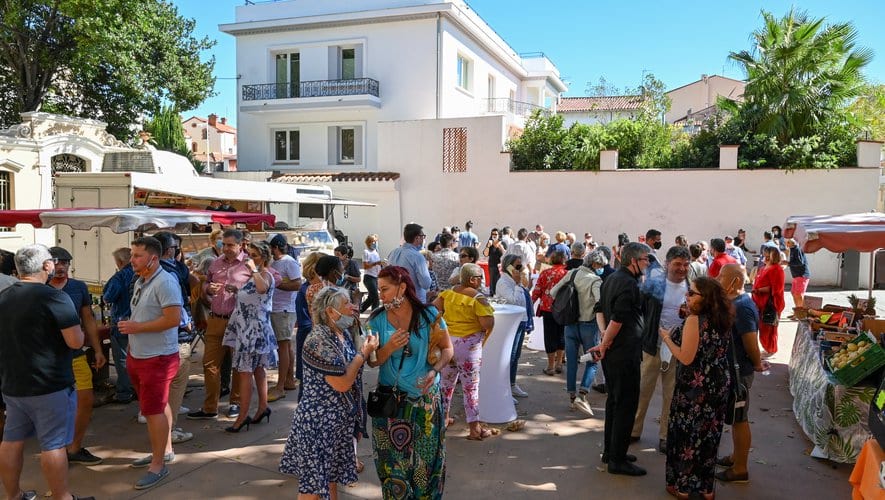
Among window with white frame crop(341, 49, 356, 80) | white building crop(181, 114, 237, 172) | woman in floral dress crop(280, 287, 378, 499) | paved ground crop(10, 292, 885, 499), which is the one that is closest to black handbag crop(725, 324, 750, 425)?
paved ground crop(10, 292, 885, 499)

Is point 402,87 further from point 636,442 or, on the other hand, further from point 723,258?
point 636,442

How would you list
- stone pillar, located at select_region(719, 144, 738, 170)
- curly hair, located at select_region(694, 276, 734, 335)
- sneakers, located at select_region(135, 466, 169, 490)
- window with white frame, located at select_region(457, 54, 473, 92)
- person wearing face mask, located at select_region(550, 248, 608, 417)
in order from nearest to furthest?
curly hair, located at select_region(694, 276, 734, 335) → sneakers, located at select_region(135, 466, 169, 490) → person wearing face mask, located at select_region(550, 248, 608, 417) → stone pillar, located at select_region(719, 144, 738, 170) → window with white frame, located at select_region(457, 54, 473, 92)

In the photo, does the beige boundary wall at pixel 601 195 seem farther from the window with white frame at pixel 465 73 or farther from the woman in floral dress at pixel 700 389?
the woman in floral dress at pixel 700 389

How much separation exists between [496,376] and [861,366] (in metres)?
2.96

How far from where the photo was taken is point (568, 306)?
259 inches

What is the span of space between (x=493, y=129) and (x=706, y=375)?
16.8 meters

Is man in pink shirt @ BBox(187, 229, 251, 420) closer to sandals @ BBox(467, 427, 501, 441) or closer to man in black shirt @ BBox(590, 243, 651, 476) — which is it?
sandals @ BBox(467, 427, 501, 441)

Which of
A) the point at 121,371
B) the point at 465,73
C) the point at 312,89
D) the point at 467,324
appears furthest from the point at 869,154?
the point at 312,89

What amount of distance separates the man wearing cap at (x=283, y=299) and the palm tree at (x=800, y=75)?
15.9m

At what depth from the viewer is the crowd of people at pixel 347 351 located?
3.62 m

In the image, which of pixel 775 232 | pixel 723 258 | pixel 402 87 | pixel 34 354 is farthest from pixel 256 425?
pixel 402 87

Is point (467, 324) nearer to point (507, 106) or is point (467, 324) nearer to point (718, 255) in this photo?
point (718, 255)

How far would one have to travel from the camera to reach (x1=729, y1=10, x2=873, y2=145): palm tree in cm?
1720

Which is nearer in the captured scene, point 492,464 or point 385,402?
point 385,402
